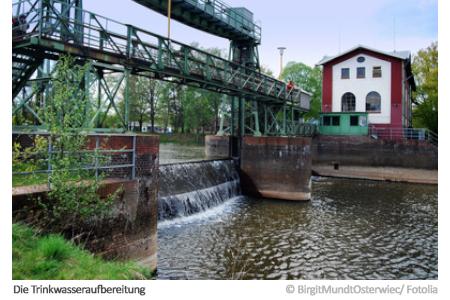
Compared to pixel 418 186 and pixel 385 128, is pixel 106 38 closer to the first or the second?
pixel 418 186

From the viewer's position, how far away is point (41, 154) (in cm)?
623

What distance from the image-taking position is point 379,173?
2717 cm

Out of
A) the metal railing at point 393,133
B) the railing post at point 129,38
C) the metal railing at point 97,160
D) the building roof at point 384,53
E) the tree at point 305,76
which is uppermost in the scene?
the tree at point 305,76

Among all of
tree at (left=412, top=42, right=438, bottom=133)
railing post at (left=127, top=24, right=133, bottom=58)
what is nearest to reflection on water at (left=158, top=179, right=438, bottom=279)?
railing post at (left=127, top=24, right=133, bottom=58)

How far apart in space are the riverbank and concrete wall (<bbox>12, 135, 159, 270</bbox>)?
22.9 meters

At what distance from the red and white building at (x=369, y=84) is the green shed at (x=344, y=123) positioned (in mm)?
1704

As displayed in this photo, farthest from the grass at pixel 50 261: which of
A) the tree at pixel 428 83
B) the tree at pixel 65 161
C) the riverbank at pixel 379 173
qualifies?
the tree at pixel 428 83

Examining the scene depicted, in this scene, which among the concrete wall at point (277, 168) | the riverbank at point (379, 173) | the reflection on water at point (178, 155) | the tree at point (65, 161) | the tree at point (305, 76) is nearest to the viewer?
the tree at point (65, 161)

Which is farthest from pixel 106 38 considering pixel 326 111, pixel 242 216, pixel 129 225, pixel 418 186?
pixel 326 111

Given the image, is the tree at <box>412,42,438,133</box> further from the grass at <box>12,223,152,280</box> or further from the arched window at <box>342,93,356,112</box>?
the grass at <box>12,223,152,280</box>

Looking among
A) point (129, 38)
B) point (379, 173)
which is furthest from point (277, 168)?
point (379, 173)

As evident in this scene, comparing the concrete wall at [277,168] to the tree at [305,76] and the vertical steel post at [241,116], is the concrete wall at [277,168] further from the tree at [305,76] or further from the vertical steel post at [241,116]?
the tree at [305,76]

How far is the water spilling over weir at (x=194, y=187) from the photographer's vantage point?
1390 centimetres
